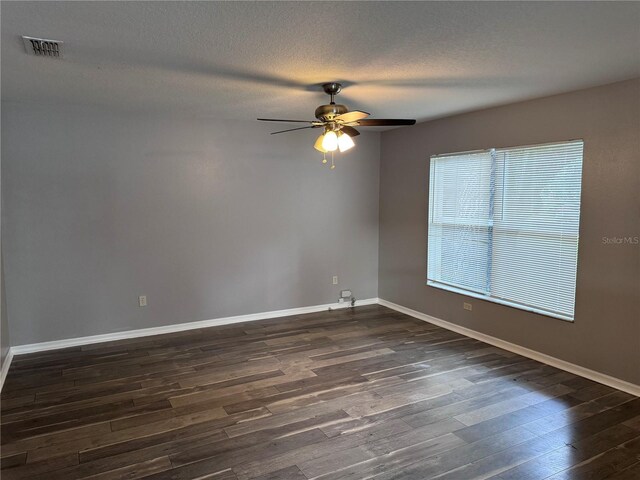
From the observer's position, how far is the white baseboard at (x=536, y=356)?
10.9 ft

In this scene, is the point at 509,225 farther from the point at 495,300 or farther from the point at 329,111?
the point at 329,111

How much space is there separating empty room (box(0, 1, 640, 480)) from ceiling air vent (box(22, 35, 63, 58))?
0.02 m

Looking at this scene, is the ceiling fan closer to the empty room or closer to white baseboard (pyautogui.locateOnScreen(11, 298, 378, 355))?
the empty room

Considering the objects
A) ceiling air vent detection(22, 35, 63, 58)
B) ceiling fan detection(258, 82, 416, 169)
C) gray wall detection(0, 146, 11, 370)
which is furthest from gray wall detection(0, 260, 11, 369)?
ceiling fan detection(258, 82, 416, 169)

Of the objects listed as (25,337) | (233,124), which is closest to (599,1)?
(233,124)

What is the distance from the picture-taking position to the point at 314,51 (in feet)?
8.32

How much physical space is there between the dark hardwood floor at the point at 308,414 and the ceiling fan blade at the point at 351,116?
2142 millimetres

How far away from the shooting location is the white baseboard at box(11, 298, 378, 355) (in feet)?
13.8

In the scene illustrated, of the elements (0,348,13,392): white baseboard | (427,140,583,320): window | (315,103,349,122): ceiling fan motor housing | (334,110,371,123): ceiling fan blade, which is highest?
(315,103,349,122): ceiling fan motor housing

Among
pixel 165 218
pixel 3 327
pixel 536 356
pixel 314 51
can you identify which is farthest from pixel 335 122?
pixel 3 327

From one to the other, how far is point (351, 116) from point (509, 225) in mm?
2094

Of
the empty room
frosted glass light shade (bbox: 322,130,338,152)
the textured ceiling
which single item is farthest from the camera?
frosted glass light shade (bbox: 322,130,338,152)

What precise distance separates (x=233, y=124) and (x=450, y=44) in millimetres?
3060

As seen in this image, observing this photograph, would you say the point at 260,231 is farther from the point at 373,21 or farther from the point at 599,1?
the point at 599,1
